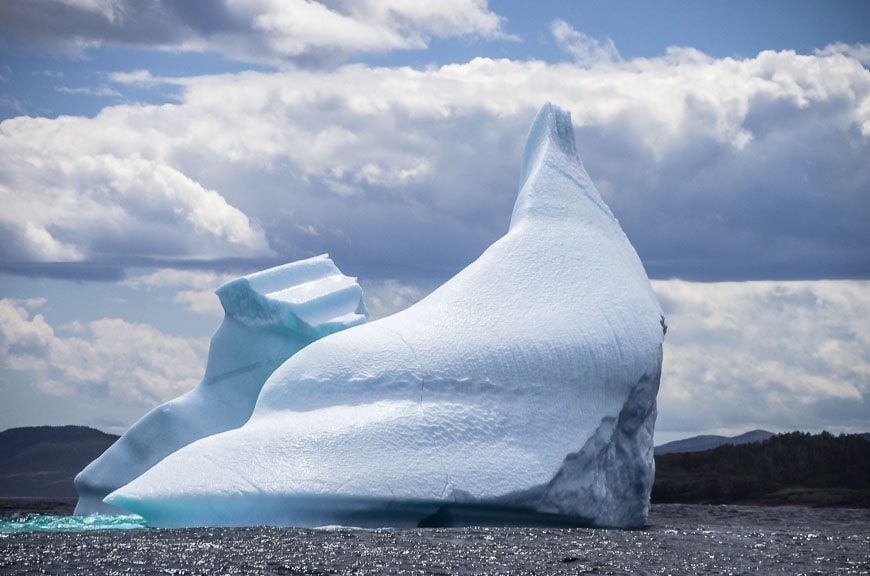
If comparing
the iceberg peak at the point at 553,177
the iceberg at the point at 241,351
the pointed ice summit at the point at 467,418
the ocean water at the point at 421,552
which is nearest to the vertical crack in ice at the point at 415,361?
the pointed ice summit at the point at 467,418

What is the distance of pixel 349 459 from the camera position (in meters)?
14.6

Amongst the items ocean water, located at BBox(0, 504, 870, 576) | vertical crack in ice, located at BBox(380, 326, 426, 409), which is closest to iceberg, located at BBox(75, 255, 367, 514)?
vertical crack in ice, located at BBox(380, 326, 426, 409)

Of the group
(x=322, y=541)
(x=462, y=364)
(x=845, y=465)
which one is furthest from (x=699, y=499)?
(x=322, y=541)

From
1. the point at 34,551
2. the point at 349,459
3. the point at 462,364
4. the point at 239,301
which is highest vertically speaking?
the point at 239,301

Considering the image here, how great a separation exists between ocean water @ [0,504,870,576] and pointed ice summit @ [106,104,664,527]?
68cm

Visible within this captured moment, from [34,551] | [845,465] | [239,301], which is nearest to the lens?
[34,551]

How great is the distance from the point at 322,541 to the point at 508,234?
729cm

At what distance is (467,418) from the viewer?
15258mm

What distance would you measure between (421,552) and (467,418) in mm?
3079

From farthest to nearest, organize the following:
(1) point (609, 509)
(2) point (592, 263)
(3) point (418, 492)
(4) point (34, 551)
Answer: (2) point (592, 263), (1) point (609, 509), (3) point (418, 492), (4) point (34, 551)

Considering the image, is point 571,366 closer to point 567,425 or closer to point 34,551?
point 567,425

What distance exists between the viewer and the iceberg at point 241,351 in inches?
831

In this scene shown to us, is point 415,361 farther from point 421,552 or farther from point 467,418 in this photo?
point 421,552

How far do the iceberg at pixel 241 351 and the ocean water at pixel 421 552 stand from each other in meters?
A: 7.39
